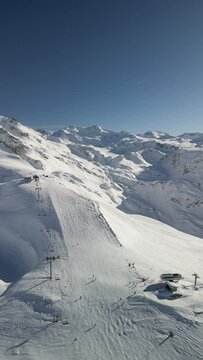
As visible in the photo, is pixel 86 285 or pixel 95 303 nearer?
pixel 95 303

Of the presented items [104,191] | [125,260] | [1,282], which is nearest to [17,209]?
[1,282]

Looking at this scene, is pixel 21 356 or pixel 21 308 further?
pixel 21 308

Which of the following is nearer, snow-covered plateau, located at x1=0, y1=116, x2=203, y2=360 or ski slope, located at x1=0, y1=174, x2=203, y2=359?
ski slope, located at x1=0, y1=174, x2=203, y2=359

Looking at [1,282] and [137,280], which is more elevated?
[137,280]

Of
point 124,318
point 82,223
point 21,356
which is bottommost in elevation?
point 21,356

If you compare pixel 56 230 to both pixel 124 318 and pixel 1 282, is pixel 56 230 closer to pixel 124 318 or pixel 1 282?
pixel 1 282

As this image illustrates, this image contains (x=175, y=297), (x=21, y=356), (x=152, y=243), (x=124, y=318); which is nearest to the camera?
(x=21, y=356)

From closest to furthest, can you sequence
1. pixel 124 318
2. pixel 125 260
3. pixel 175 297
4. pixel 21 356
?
pixel 21 356, pixel 124 318, pixel 175 297, pixel 125 260

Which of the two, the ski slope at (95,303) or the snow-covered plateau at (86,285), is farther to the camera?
the snow-covered plateau at (86,285)

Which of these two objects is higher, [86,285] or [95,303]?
[86,285]

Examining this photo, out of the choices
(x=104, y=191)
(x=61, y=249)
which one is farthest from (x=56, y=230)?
(x=104, y=191)
